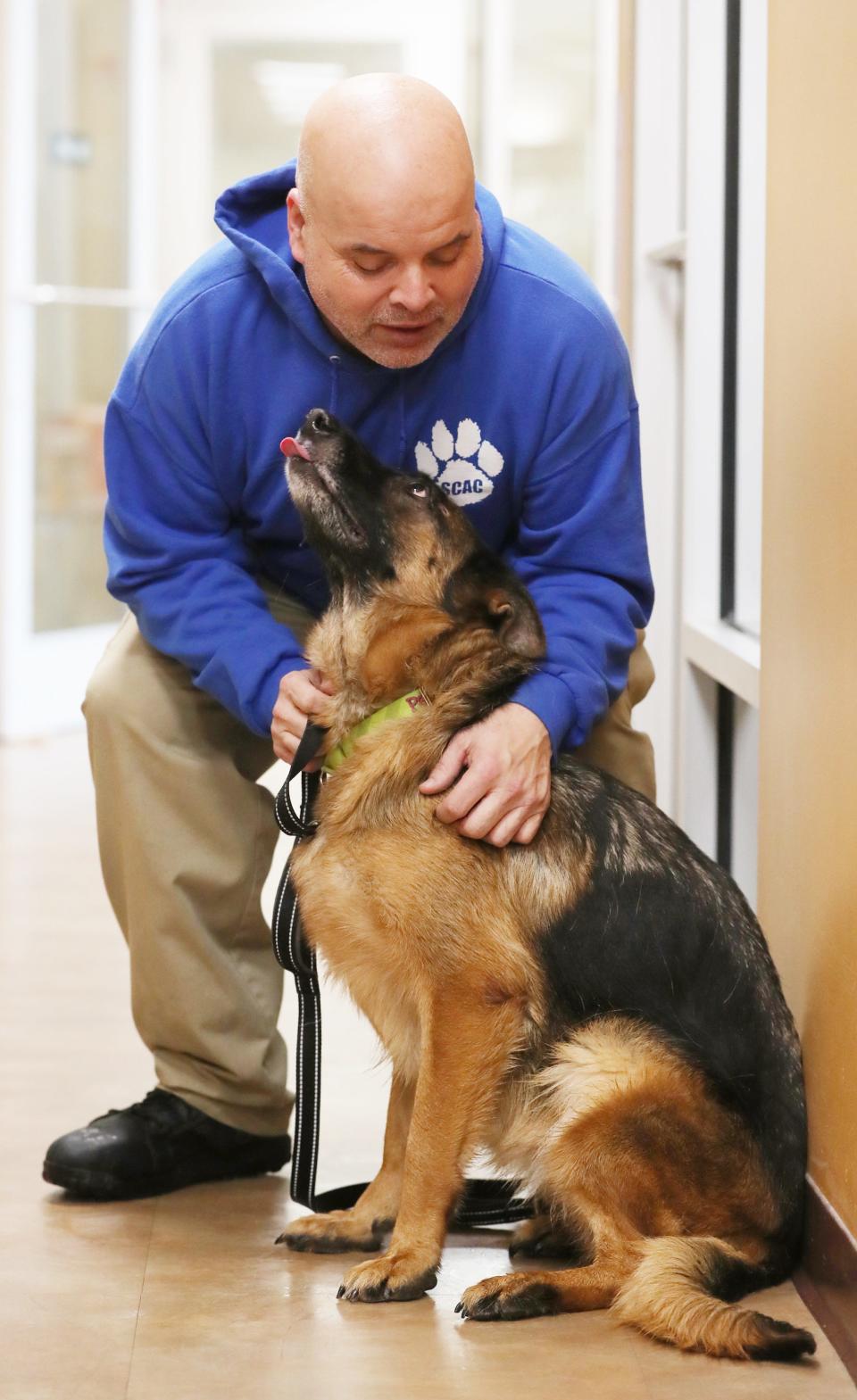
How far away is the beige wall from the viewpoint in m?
1.93

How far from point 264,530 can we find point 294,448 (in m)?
0.31

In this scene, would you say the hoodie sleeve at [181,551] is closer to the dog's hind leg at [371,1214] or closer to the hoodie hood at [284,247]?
the hoodie hood at [284,247]

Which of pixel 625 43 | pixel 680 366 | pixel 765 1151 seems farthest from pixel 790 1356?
pixel 625 43

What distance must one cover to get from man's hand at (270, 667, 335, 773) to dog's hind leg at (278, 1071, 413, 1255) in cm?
48

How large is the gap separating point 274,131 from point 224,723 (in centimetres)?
839

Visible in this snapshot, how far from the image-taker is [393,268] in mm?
2125

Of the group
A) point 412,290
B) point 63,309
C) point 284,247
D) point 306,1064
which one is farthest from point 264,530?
point 63,309

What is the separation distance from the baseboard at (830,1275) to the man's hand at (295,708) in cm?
87

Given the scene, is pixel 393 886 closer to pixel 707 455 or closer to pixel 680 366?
pixel 707 455

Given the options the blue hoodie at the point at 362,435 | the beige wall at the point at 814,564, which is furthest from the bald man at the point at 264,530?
the beige wall at the point at 814,564

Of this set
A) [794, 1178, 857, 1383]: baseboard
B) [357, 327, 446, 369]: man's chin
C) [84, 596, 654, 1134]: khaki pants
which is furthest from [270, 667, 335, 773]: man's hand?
[794, 1178, 857, 1383]: baseboard

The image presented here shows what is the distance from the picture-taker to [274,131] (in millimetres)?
10102

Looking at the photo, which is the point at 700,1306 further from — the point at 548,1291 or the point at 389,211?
Answer: the point at 389,211

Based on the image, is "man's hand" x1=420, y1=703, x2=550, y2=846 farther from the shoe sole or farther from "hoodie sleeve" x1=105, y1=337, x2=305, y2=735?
the shoe sole
